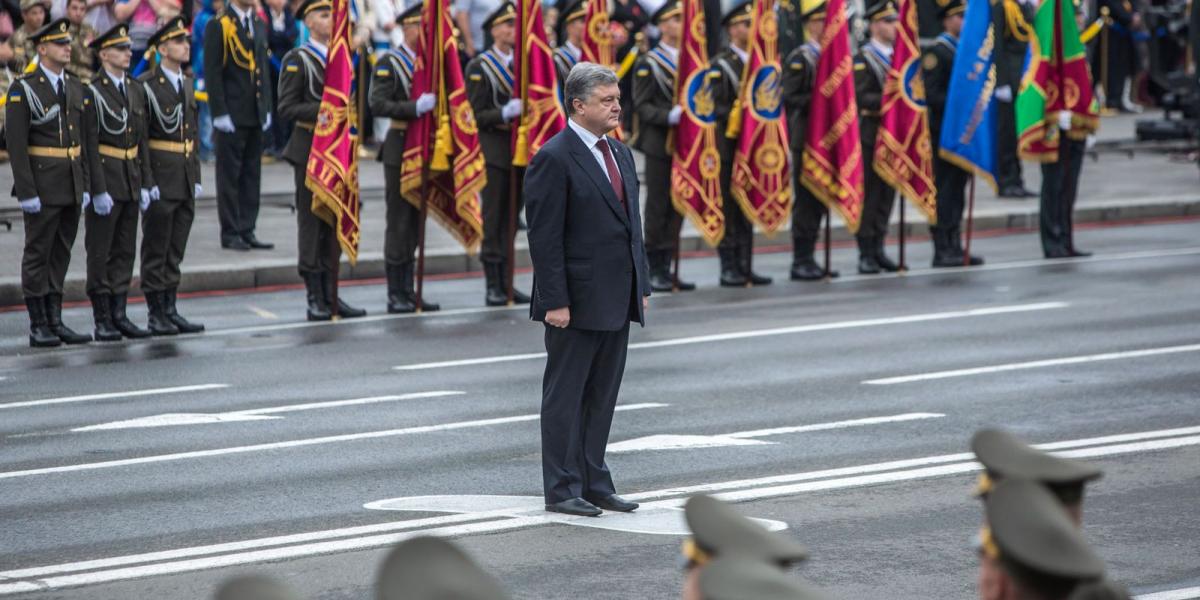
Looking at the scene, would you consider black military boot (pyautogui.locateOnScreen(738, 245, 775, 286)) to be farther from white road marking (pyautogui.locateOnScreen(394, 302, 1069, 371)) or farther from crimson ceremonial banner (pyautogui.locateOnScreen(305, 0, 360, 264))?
crimson ceremonial banner (pyautogui.locateOnScreen(305, 0, 360, 264))

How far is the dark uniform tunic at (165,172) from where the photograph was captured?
1505 centimetres

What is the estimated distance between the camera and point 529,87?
16.5 meters

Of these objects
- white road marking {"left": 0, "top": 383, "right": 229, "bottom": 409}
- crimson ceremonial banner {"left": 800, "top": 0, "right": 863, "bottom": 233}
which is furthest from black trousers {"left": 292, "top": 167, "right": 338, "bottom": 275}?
crimson ceremonial banner {"left": 800, "top": 0, "right": 863, "bottom": 233}

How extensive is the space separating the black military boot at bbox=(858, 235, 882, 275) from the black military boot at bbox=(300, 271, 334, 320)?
17.7 ft

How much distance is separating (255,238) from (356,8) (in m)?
4.90

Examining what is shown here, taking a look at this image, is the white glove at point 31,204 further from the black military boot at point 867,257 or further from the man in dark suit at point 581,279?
the black military boot at point 867,257

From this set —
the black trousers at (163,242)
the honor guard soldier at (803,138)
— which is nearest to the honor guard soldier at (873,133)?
the honor guard soldier at (803,138)

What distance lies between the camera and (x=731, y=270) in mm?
17859

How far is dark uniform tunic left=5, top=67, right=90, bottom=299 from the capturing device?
1416cm

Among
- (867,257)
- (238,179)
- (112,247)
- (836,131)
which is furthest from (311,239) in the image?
(867,257)

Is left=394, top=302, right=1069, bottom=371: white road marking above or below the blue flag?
below

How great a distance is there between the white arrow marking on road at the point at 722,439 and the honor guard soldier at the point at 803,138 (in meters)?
6.97

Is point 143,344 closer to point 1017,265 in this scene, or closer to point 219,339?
point 219,339

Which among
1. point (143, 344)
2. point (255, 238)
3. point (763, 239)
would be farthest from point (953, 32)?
point (143, 344)
